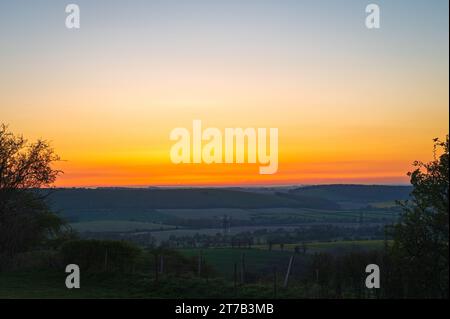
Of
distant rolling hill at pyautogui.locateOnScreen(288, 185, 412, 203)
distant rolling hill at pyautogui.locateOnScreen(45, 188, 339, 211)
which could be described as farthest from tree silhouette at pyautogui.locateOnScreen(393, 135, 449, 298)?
distant rolling hill at pyautogui.locateOnScreen(288, 185, 412, 203)

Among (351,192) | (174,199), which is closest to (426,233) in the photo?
(174,199)

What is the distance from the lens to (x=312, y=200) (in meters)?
172

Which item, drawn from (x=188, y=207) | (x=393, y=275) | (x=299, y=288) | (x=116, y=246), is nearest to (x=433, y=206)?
(x=393, y=275)

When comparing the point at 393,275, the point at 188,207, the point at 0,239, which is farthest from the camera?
the point at 188,207

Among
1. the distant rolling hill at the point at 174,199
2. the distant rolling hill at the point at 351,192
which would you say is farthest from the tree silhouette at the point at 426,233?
the distant rolling hill at the point at 351,192

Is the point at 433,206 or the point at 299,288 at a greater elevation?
the point at 433,206

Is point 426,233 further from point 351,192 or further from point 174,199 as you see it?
point 351,192

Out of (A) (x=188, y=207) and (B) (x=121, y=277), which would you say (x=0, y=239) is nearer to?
(B) (x=121, y=277)

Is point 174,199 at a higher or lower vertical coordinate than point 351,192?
lower

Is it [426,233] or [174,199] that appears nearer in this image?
[426,233]
